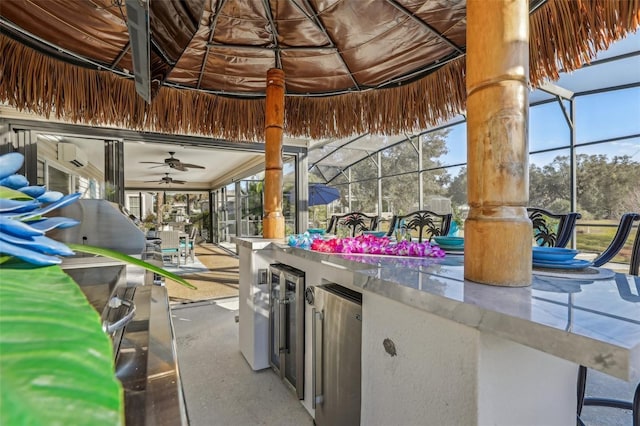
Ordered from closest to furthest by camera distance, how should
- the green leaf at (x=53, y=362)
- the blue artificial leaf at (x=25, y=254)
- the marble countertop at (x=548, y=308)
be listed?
the green leaf at (x=53, y=362) → the blue artificial leaf at (x=25, y=254) → the marble countertop at (x=548, y=308)

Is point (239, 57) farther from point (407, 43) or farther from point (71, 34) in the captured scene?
point (407, 43)

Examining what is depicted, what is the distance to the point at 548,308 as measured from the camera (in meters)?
0.71

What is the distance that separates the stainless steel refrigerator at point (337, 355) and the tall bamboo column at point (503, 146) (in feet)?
2.07

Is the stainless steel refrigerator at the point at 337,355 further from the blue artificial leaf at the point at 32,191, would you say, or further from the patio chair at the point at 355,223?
the patio chair at the point at 355,223

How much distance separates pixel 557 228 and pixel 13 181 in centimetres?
254

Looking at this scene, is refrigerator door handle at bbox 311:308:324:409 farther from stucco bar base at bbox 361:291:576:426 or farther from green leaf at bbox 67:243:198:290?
green leaf at bbox 67:243:198:290

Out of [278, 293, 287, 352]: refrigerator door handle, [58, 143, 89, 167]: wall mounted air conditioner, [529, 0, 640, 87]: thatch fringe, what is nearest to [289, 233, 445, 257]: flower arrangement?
[278, 293, 287, 352]: refrigerator door handle

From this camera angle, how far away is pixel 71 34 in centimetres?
192

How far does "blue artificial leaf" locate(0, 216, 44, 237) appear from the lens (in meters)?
0.31

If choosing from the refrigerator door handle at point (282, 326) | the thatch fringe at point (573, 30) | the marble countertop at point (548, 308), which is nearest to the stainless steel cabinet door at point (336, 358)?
the marble countertop at point (548, 308)

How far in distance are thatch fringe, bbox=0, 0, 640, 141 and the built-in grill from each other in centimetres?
116

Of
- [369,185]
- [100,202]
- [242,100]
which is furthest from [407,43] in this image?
[369,185]

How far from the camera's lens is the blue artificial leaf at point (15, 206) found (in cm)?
33

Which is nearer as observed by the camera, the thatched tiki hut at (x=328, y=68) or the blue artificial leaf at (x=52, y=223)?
the blue artificial leaf at (x=52, y=223)
